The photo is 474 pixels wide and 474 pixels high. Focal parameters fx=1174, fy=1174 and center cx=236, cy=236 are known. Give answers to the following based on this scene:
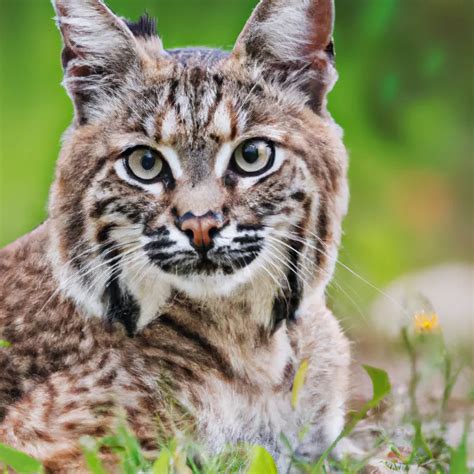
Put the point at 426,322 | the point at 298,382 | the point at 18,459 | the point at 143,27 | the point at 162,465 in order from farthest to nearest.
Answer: the point at 426,322, the point at 143,27, the point at 298,382, the point at 18,459, the point at 162,465

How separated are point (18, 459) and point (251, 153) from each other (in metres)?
1.47

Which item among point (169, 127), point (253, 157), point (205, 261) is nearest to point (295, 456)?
point (205, 261)

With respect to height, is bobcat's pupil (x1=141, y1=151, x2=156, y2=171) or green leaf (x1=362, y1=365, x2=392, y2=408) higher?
bobcat's pupil (x1=141, y1=151, x2=156, y2=171)

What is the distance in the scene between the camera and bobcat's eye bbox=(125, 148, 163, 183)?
181 inches

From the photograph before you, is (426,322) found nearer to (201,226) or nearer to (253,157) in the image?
(253,157)

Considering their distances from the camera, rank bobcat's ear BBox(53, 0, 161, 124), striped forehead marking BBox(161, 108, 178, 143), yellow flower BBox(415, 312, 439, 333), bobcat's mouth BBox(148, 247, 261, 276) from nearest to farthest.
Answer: bobcat's mouth BBox(148, 247, 261, 276)
striped forehead marking BBox(161, 108, 178, 143)
bobcat's ear BBox(53, 0, 161, 124)
yellow flower BBox(415, 312, 439, 333)

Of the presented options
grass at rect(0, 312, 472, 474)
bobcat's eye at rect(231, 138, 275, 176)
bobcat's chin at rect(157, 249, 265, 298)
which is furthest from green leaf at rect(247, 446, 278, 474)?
bobcat's eye at rect(231, 138, 275, 176)

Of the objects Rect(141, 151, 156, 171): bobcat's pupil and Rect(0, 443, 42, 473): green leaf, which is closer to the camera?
Rect(0, 443, 42, 473): green leaf

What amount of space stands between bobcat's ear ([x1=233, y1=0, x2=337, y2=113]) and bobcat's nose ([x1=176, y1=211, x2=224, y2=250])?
0.80 m

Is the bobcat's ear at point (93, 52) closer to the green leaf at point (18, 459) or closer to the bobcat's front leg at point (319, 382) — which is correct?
the bobcat's front leg at point (319, 382)

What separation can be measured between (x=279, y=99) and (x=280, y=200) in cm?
47

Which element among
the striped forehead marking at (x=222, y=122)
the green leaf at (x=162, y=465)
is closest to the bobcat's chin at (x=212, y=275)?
the striped forehead marking at (x=222, y=122)

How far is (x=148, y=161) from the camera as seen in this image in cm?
461

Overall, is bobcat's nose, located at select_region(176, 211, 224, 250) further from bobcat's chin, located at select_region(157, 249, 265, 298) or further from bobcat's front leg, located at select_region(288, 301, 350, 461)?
bobcat's front leg, located at select_region(288, 301, 350, 461)
